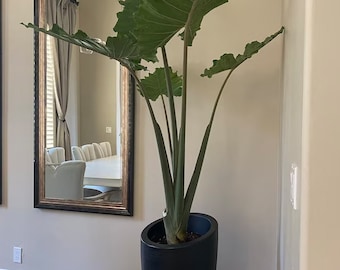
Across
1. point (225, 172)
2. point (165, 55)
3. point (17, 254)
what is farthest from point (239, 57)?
point (17, 254)

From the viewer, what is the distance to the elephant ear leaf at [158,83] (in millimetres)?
2168

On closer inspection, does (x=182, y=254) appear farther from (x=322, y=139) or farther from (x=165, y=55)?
(x=322, y=139)

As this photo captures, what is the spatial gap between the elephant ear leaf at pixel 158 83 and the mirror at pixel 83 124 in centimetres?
34

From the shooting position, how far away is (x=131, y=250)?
102 inches

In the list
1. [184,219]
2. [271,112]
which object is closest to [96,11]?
[271,112]

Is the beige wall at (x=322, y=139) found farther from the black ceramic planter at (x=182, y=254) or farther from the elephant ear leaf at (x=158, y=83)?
the elephant ear leaf at (x=158, y=83)

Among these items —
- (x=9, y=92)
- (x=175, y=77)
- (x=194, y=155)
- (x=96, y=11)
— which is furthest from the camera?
(x=9, y=92)

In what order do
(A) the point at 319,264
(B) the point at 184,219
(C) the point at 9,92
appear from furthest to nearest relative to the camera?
1. (C) the point at 9,92
2. (B) the point at 184,219
3. (A) the point at 319,264

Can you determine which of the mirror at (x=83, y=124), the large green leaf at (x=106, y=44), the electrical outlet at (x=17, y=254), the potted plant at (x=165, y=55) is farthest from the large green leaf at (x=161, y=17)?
the electrical outlet at (x=17, y=254)

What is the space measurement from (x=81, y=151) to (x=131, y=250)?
2.66 ft

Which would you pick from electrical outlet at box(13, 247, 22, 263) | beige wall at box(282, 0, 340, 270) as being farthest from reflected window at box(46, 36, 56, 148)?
beige wall at box(282, 0, 340, 270)

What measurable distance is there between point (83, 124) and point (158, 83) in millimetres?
805

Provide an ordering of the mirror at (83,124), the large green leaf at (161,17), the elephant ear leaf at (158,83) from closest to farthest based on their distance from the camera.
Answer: the large green leaf at (161,17) < the elephant ear leaf at (158,83) < the mirror at (83,124)

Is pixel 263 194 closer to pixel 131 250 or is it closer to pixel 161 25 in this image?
pixel 131 250
